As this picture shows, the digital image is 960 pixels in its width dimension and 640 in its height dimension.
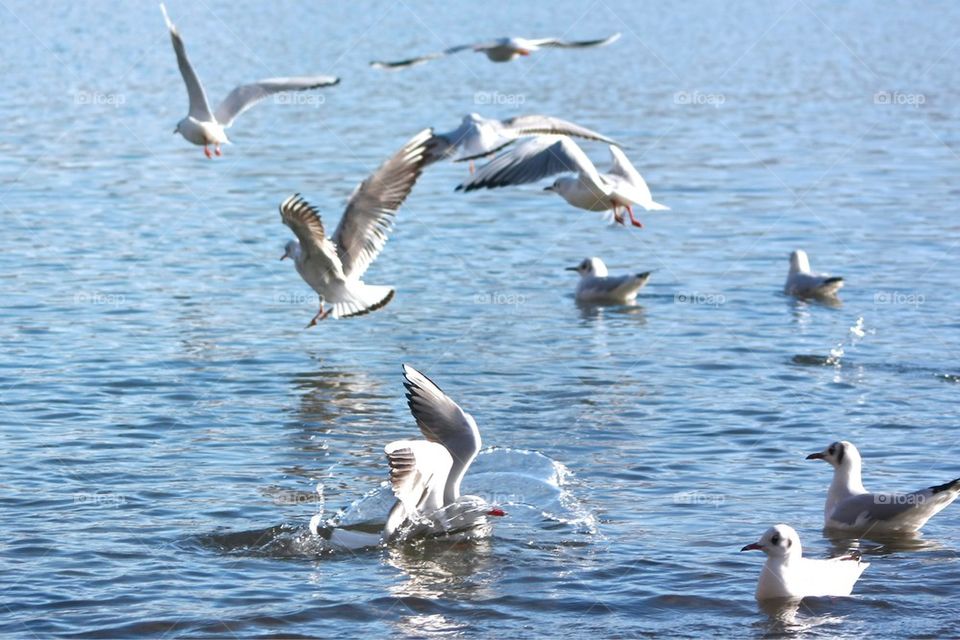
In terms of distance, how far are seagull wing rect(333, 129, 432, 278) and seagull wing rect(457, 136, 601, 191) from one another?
69 centimetres

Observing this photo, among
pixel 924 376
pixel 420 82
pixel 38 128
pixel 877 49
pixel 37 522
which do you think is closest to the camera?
pixel 37 522

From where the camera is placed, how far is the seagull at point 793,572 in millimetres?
9344

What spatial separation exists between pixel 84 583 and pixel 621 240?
497 inches

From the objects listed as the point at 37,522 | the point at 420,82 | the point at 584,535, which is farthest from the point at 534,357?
the point at 420,82

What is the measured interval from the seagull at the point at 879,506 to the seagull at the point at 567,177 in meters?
3.99

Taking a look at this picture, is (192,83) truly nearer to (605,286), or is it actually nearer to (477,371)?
(477,371)

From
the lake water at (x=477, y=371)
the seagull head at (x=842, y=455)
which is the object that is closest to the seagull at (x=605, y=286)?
the lake water at (x=477, y=371)

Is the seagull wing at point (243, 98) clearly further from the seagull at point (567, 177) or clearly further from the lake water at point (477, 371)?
the seagull at point (567, 177)

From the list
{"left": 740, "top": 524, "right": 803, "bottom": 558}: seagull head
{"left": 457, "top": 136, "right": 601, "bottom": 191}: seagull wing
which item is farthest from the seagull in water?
{"left": 457, "top": 136, "right": 601, "bottom": 191}: seagull wing

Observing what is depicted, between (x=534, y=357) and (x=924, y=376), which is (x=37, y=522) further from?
(x=924, y=376)

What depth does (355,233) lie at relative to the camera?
44.9 ft

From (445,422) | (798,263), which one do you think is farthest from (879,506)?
(798,263)

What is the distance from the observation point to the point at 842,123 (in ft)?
102

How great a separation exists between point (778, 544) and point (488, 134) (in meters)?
5.82
